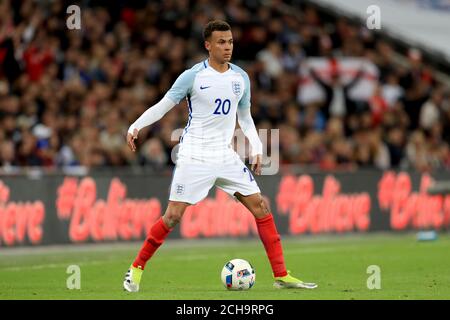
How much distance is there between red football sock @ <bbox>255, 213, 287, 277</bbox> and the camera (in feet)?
39.2

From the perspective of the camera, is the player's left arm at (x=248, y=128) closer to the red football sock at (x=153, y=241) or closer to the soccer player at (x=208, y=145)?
the soccer player at (x=208, y=145)

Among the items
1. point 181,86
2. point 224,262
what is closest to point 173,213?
point 181,86

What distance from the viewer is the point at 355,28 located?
1113 inches

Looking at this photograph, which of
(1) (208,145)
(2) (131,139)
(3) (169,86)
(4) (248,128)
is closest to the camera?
(2) (131,139)

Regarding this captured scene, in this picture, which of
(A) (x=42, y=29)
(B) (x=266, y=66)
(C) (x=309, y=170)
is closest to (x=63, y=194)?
(A) (x=42, y=29)

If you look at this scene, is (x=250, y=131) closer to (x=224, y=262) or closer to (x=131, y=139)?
(x=131, y=139)

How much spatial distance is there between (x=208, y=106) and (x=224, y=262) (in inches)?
201

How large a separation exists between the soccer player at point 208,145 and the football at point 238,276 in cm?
28

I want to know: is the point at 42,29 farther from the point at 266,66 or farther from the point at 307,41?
the point at 307,41

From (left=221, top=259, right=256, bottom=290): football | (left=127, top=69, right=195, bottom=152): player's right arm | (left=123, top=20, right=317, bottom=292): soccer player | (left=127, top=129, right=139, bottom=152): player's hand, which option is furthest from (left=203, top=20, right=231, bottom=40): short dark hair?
(left=221, top=259, right=256, bottom=290): football

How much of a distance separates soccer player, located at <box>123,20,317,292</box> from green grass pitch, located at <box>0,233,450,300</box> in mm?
534

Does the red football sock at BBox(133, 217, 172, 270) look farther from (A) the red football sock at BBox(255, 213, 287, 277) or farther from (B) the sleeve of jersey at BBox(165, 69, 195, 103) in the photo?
(B) the sleeve of jersey at BBox(165, 69, 195, 103)

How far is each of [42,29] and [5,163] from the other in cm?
366

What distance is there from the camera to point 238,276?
11.9m
